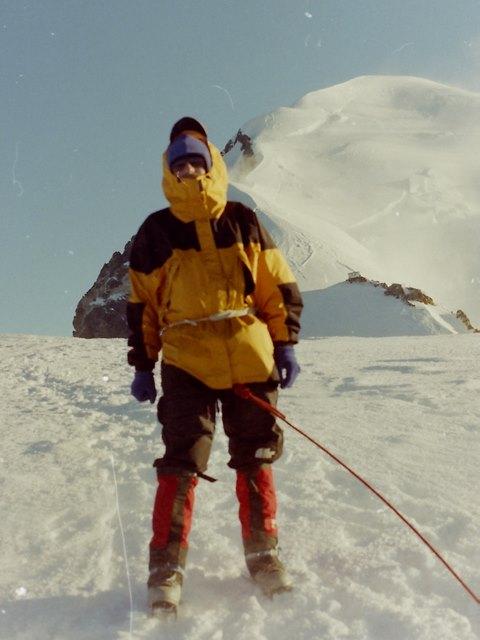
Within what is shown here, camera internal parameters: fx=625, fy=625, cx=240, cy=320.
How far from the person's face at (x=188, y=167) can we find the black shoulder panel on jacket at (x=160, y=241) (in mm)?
166

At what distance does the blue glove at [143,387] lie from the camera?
96.2 inches

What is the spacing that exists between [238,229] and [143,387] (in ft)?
2.36

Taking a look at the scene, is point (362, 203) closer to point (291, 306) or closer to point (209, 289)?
point (291, 306)

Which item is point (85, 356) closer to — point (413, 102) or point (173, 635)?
point (173, 635)

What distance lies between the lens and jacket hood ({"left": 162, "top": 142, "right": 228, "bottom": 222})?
234 cm

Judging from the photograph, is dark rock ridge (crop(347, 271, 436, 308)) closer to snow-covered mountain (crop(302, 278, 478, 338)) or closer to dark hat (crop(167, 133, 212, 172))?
snow-covered mountain (crop(302, 278, 478, 338))

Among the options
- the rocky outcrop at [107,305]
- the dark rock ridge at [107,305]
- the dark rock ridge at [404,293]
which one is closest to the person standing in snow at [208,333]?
the dark rock ridge at [404,293]

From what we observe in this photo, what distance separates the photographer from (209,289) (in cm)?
233

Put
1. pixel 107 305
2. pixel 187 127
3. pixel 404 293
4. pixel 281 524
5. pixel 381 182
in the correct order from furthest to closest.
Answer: pixel 381 182 < pixel 107 305 < pixel 404 293 < pixel 281 524 < pixel 187 127

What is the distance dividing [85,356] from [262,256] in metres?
5.98

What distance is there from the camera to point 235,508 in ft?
9.68

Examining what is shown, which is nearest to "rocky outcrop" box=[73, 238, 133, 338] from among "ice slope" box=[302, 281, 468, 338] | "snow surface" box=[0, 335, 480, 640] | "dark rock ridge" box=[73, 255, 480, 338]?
"dark rock ridge" box=[73, 255, 480, 338]

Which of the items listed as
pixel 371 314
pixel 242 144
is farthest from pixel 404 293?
pixel 242 144

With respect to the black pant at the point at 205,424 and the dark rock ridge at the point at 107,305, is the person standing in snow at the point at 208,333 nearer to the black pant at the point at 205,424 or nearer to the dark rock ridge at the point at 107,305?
the black pant at the point at 205,424
